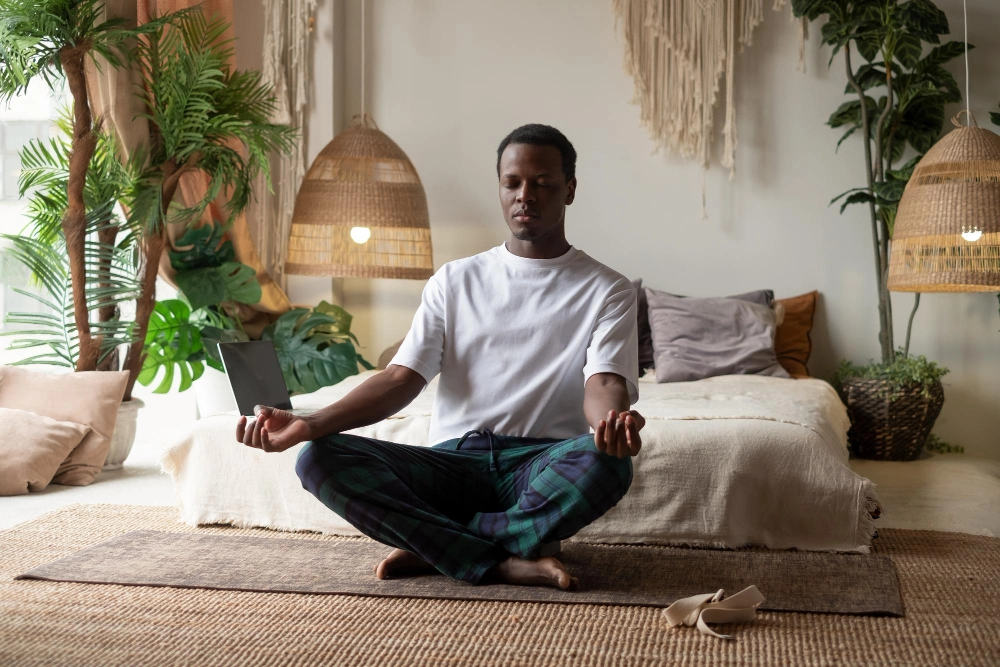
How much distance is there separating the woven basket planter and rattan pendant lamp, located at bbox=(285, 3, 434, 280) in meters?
1.69

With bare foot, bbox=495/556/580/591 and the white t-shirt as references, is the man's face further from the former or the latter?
bare foot, bbox=495/556/580/591

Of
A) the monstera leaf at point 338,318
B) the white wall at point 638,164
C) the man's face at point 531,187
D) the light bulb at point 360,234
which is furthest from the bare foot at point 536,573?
the white wall at point 638,164

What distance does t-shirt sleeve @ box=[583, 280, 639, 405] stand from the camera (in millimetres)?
2146

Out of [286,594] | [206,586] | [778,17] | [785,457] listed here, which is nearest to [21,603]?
[206,586]

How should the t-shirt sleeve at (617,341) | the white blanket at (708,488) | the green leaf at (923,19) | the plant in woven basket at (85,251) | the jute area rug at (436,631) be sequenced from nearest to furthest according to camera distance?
1. the jute area rug at (436,631)
2. the t-shirt sleeve at (617,341)
3. the white blanket at (708,488)
4. the plant in woven basket at (85,251)
5. the green leaf at (923,19)

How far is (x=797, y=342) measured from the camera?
416cm

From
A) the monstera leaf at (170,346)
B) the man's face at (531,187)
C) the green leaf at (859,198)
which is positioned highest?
the green leaf at (859,198)

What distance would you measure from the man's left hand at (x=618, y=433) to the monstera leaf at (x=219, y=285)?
2.34 meters

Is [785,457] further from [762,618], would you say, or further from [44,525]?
[44,525]

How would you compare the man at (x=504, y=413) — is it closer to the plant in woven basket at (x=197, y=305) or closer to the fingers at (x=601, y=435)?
the fingers at (x=601, y=435)

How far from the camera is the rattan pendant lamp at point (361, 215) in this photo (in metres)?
4.10

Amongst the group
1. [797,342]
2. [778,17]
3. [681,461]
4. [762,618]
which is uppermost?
[778,17]

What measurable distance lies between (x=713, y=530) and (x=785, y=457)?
24cm

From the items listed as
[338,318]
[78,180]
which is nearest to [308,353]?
[338,318]
